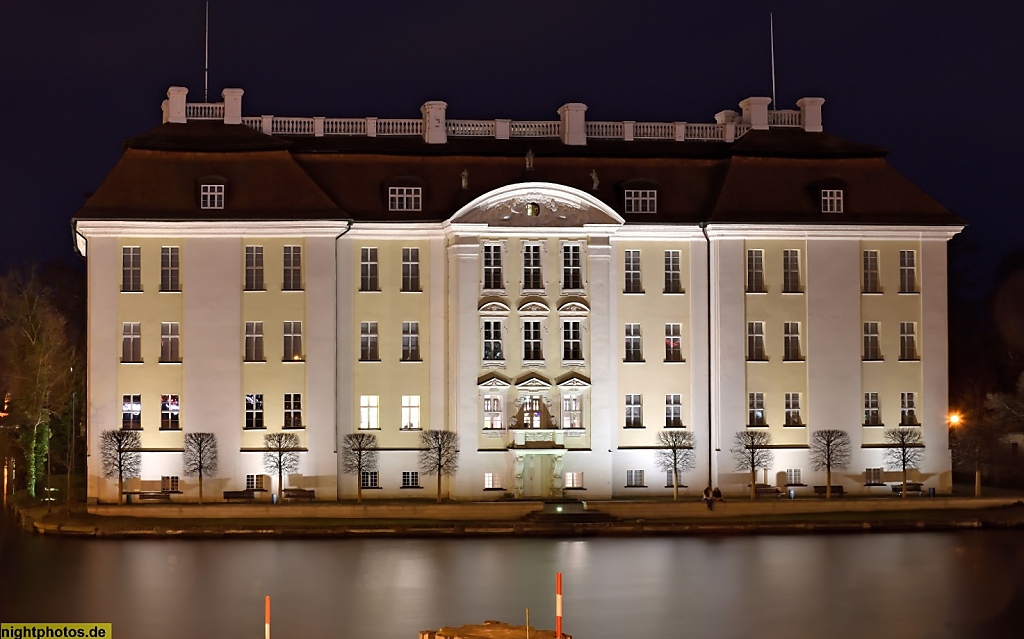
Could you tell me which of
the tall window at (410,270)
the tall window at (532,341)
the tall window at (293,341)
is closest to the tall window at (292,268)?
the tall window at (293,341)

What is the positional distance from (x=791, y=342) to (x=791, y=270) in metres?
3.28

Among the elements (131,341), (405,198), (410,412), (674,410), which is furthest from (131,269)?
(674,410)

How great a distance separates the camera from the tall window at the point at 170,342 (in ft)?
210

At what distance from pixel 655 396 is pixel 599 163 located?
11053mm

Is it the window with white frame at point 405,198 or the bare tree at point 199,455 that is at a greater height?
the window with white frame at point 405,198

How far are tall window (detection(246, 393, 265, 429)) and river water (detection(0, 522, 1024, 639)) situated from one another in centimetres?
1278

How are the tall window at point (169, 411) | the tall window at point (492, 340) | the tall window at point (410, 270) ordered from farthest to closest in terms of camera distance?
the tall window at point (410, 270) < the tall window at point (492, 340) < the tall window at point (169, 411)

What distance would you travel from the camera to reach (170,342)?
210 feet

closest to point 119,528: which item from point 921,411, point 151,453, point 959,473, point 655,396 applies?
point 151,453

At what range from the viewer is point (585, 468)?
64.5m

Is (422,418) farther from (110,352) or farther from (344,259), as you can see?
(110,352)

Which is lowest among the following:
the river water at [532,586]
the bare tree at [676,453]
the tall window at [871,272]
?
the river water at [532,586]

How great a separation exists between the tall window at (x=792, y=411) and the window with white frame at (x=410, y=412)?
1657 centimetres

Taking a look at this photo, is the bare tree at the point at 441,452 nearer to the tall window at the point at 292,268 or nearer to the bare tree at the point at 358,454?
the bare tree at the point at 358,454
